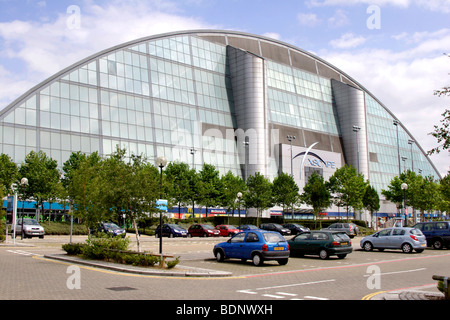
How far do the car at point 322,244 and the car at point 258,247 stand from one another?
12.8 feet

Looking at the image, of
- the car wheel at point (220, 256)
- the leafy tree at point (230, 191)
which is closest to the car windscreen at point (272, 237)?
the car wheel at point (220, 256)

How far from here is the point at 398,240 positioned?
2830 centimetres

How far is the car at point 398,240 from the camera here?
27.6 metres

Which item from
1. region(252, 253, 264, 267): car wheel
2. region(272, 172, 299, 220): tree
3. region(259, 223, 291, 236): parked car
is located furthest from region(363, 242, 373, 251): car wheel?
region(272, 172, 299, 220): tree

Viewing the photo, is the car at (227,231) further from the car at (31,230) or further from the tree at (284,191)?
the car at (31,230)

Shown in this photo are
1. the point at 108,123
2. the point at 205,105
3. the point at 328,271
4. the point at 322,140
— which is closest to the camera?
the point at 328,271

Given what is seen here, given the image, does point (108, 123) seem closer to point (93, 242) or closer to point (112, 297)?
point (93, 242)

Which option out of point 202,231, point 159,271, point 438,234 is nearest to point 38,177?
point 202,231

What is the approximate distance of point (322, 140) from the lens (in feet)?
291

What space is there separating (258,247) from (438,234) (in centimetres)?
1800

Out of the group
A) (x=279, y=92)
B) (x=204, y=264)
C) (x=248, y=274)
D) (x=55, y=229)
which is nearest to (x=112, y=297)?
(x=248, y=274)

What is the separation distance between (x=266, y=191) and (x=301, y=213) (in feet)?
62.6

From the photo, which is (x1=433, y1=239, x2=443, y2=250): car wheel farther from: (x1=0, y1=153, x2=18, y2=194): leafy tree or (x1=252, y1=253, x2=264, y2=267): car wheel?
(x1=0, y1=153, x2=18, y2=194): leafy tree

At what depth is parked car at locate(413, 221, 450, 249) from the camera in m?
30.9
